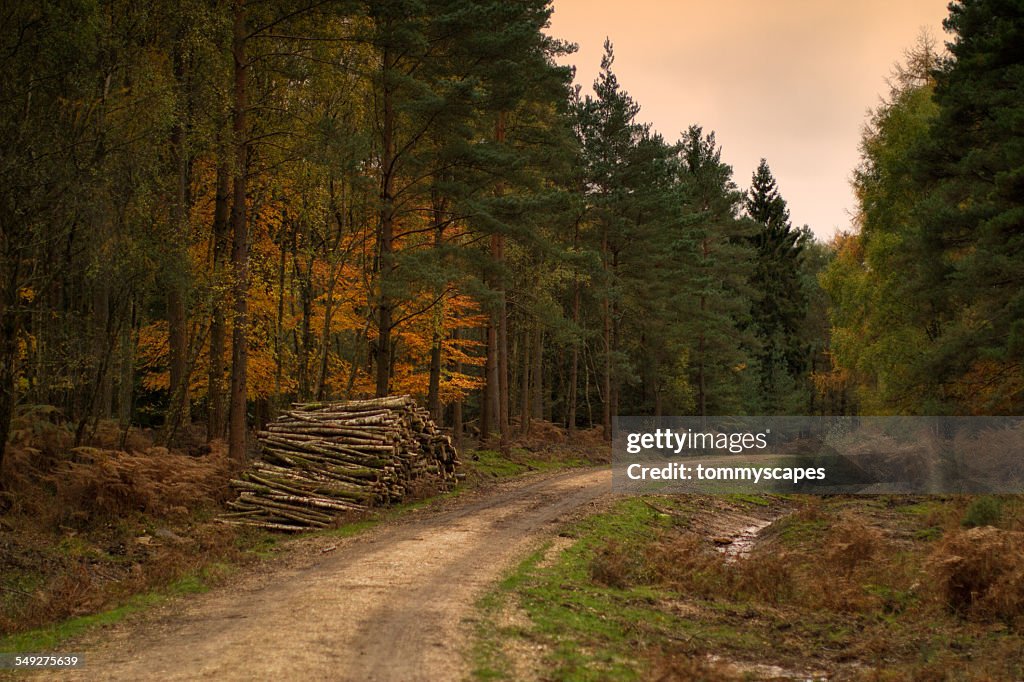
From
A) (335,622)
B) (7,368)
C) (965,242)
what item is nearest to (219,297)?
(7,368)

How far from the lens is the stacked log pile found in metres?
15.7

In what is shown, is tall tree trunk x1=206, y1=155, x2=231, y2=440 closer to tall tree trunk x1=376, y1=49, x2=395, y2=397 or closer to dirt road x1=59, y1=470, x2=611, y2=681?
tall tree trunk x1=376, y1=49, x2=395, y2=397

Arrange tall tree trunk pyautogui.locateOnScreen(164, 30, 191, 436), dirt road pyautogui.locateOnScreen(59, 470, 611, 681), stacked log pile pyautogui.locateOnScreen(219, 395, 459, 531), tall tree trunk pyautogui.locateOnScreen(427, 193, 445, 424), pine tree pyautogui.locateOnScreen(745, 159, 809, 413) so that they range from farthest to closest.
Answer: pine tree pyautogui.locateOnScreen(745, 159, 809, 413)
tall tree trunk pyautogui.locateOnScreen(427, 193, 445, 424)
tall tree trunk pyautogui.locateOnScreen(164, 30, 191, 436)
stacked log pile pyautogui.locateOnScreen(219, 395, 459, 531)
dirt road pyautogui.locateOnScreen(59, 470, 611, 681)

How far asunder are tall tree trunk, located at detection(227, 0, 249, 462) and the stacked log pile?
996 millimetres

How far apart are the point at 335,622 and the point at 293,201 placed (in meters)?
15.4

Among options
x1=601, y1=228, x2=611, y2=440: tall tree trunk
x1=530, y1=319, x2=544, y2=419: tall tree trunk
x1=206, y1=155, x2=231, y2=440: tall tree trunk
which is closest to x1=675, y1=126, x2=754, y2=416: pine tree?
x1=601, y1=228, x2=611, y2=440: tall tree trunk

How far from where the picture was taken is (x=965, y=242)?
21938 millimetres

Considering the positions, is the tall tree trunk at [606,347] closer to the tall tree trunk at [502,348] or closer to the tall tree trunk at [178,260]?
the tall tree trunk at [502,348]

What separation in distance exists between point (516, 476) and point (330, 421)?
9.06m

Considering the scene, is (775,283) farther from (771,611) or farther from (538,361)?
(771,611)

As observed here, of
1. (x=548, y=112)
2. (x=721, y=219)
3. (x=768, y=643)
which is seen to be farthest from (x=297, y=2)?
(x=721, y=219)

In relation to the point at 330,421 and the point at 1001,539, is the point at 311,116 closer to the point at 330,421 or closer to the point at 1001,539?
the point at 330,421

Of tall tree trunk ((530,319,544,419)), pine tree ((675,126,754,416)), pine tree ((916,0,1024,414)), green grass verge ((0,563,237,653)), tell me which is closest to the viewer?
green grass verge ((0,563,237,653))

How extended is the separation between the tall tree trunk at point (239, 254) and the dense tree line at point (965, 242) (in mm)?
18094
